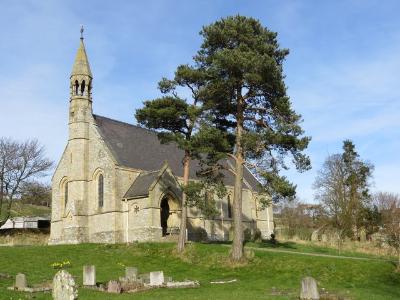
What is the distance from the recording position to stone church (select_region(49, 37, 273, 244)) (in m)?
38.1

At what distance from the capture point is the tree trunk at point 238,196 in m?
26.5

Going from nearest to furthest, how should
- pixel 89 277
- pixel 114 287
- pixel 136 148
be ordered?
pixel 114 287
pixel 89 277
pixel 136 148

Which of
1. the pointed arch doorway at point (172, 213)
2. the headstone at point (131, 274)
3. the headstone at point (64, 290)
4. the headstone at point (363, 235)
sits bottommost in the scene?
the headstone at point (131, 274)

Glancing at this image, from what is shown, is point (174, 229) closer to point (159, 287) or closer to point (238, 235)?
point (238, 235)

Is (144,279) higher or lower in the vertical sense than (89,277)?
lower

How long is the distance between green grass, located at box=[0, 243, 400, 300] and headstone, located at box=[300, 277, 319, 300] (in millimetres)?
812

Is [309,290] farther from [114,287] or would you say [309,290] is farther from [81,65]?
[81,65]

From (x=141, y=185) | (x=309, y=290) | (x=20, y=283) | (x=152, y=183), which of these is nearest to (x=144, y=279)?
(x=20, y=283)

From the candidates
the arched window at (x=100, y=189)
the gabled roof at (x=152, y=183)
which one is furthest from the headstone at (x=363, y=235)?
the arched window at (x=100, y=189)

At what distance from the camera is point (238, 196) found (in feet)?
89.5

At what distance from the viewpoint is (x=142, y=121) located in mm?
30891

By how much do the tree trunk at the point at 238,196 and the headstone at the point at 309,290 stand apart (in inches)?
388

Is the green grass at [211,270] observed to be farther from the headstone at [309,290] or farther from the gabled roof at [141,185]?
the gabled roof at [141,185]

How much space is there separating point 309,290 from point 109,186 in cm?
2557
